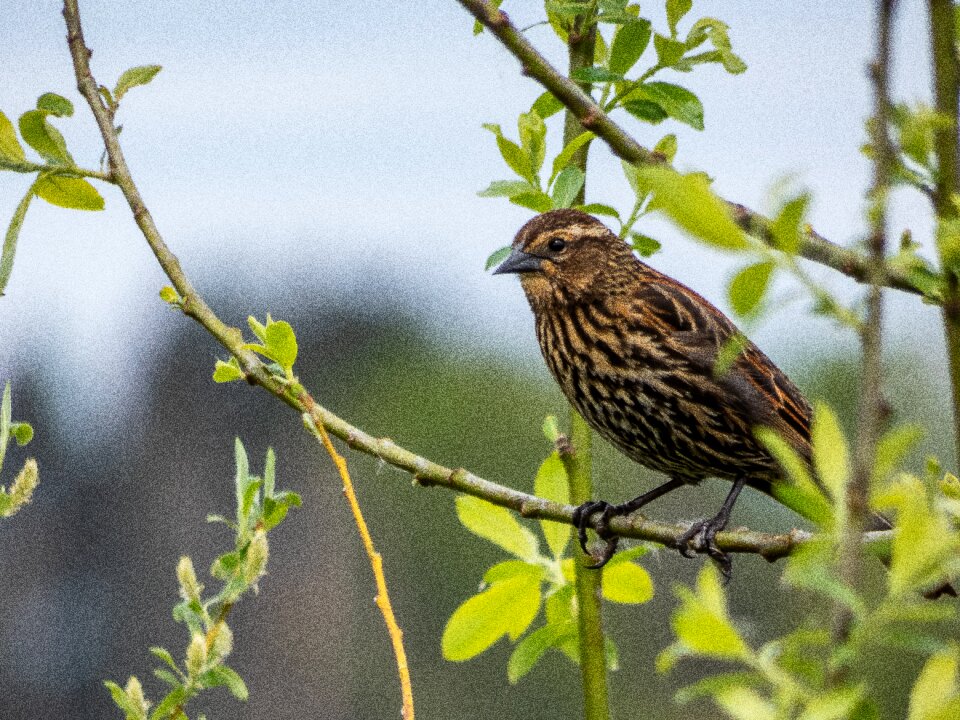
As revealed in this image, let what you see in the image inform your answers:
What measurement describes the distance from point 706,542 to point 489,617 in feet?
1.84

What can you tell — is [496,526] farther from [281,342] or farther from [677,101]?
[677,101]

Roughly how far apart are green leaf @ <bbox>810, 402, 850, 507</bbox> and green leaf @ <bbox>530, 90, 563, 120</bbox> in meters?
1.26

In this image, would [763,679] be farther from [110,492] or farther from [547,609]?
[110,492]

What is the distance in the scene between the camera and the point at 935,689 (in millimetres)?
548

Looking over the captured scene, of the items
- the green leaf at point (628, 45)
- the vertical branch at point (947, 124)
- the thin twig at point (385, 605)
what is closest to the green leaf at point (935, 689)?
the vertical branch at point (947, 124)

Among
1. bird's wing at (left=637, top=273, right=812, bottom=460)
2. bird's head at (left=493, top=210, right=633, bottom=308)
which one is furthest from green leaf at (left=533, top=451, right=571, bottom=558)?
bird's head at (left=493, top=210, right=633, bottom=308)

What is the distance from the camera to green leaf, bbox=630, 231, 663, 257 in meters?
1.78

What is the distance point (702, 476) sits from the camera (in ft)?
9.93

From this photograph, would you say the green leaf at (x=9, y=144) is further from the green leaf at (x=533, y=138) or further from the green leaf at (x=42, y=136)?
the green leaf at (x=533, y=138)

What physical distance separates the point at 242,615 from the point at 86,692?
71.0 inches

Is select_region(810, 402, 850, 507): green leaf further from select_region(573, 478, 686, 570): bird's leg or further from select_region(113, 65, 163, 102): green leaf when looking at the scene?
select_region(113, 65, 163, 102): green leaf

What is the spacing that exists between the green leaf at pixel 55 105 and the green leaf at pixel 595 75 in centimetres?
62

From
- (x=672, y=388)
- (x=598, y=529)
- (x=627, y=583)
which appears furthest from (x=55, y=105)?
(x=672, y=388)

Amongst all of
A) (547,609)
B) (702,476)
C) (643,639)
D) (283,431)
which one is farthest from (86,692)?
(547,609)
